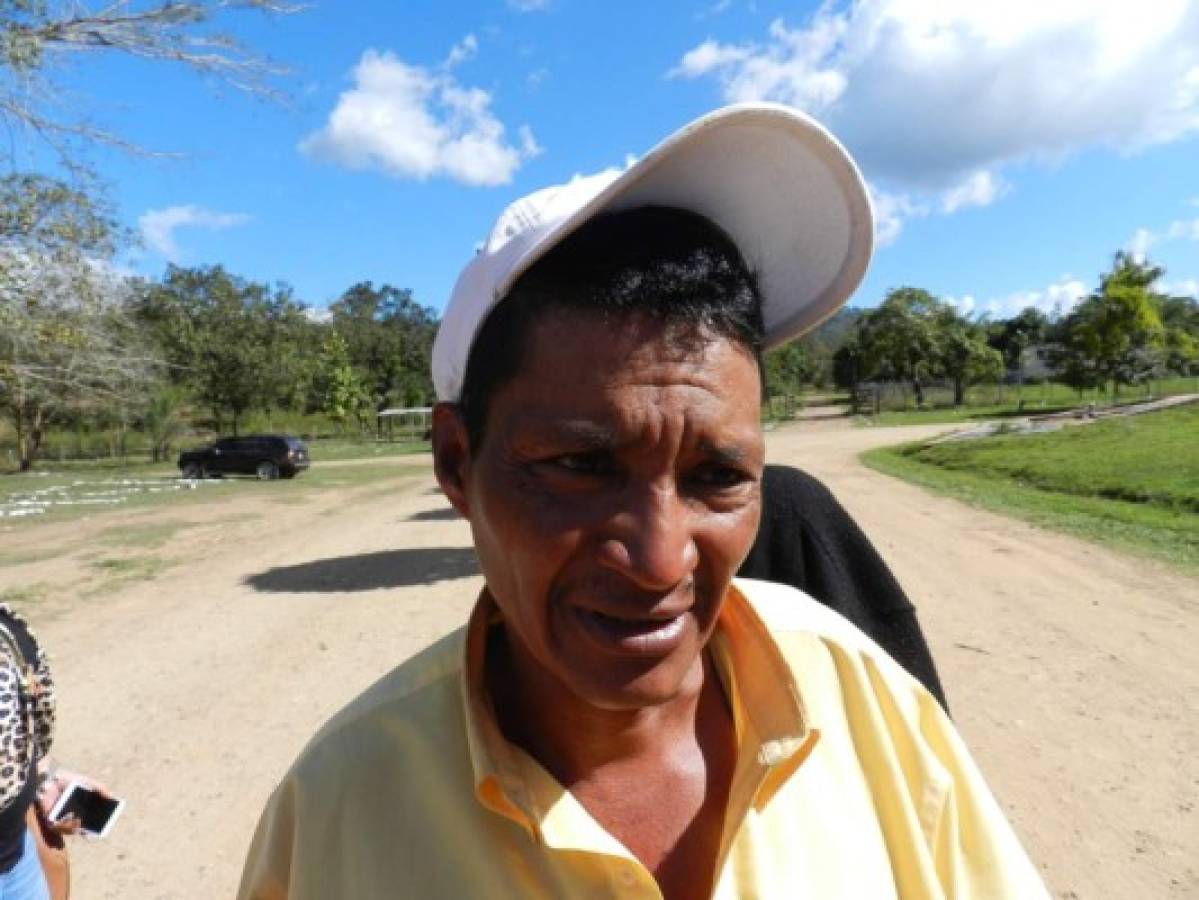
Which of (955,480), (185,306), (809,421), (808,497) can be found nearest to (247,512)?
(955,480)

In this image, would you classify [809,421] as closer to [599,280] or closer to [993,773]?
[993,773]

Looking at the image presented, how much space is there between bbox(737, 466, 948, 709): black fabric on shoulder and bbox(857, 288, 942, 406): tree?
54665 millimetres

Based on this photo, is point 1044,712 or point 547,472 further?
point 1044,712

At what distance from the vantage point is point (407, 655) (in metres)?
6.90

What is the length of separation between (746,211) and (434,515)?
49.9 ft

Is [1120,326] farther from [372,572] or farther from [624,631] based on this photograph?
[624,631]

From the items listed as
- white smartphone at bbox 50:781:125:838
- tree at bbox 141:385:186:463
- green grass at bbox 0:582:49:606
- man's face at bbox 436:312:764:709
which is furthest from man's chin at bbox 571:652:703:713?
tree at bbox 141:385:186:463

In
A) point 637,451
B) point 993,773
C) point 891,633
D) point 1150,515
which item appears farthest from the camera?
point 1150,515

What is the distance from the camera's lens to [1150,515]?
12008 millimetres

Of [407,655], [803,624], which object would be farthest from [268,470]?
[803,624]

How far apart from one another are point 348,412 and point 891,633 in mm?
50892

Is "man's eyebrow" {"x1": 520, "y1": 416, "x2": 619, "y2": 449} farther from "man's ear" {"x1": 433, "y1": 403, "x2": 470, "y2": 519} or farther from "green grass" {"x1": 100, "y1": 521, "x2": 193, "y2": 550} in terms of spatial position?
"green grass" {"x1": 100, "y1": 521, "x2": 193, "y2": 550}

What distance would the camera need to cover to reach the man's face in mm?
1084

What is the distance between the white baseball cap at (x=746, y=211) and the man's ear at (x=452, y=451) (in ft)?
0.11
